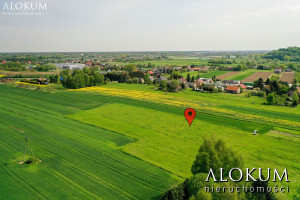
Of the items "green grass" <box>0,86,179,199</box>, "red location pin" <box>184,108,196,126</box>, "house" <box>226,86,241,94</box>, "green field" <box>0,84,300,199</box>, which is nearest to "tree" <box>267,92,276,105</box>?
"green field" <box>0,84,300,199</box>

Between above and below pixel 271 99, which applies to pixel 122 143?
below

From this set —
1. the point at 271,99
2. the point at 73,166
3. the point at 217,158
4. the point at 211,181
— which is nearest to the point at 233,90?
the point at 271,99

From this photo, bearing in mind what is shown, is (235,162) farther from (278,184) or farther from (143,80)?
(143,80)

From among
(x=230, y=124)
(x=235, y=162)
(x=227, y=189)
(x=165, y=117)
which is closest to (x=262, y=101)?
(x=230, y=124)

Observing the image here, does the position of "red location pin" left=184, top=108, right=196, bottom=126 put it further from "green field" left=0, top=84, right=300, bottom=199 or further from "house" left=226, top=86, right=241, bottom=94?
"house" left=226, top=86, right=241, bottom=94

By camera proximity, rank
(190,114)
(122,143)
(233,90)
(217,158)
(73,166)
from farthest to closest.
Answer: (233,90) < (190,114) < (122,143) < (73,166) < (217,158)

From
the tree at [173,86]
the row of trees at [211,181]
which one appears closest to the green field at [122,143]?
the row of trees at [211,181]

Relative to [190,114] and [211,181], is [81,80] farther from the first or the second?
[211,181]

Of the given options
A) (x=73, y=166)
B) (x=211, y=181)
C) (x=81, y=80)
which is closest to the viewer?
(x=211, y=181)

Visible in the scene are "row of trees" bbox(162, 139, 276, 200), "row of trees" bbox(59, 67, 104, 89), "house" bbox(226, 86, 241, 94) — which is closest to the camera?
"row of trees" bbox(162, 139, 276, 200)

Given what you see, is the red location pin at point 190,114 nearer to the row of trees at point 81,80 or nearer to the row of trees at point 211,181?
the row of trees at point 211,181
